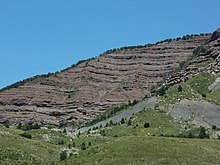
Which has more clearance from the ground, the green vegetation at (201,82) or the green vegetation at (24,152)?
the green vegetation at (201,82)

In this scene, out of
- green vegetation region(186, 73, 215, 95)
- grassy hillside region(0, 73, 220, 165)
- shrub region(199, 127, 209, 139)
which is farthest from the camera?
green vegetation region(186, 73, 215, 95)

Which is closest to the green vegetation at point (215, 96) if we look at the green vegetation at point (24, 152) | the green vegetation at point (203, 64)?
the green vegetation at point (203, 64)

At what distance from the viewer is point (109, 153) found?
230 ft

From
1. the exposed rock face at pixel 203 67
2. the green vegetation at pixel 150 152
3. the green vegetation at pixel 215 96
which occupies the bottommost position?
the green vegetation at pixel 150 152

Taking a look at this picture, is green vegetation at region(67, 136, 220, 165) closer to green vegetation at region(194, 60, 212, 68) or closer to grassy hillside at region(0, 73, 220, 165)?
grassy hillside at region(0, 73, 220, 165)

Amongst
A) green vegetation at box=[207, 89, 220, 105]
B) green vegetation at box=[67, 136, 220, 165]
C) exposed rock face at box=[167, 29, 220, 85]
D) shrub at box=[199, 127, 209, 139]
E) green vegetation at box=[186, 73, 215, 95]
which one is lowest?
green vegetation at box=[67, 136, 220, 165]

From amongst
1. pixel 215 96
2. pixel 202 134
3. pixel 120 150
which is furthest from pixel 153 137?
pixel 215 96

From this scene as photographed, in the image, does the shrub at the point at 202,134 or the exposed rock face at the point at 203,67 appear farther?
the exposed rock face at the point at 203,67

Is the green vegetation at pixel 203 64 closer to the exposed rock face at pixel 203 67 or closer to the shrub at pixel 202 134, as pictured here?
the exposed rock face at pixel 203 67

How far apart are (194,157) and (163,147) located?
6.40 metres

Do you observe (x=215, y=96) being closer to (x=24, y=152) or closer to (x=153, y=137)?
(x=153, y=137)

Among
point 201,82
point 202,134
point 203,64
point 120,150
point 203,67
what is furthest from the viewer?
point 203,64

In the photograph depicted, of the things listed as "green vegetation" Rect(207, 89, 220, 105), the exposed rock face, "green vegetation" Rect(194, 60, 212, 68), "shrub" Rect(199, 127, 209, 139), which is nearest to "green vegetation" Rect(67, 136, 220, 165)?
"shrub" Rect(199, 127, 209, 139)

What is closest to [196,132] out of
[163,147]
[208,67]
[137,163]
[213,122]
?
[213,122]
